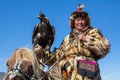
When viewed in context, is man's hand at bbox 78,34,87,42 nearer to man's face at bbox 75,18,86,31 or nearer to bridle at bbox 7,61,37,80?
man's face at bbox 75,18,86,31

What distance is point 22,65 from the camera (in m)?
4.77

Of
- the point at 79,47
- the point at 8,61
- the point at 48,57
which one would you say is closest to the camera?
the point at 8,61

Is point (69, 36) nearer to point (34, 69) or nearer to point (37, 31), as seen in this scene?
point (37, 31)

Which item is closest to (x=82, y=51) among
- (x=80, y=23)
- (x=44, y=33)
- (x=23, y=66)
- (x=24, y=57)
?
(x=80, y=23)

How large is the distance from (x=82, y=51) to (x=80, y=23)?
775mm

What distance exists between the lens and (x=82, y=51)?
7492mm

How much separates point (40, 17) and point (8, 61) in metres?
2.72

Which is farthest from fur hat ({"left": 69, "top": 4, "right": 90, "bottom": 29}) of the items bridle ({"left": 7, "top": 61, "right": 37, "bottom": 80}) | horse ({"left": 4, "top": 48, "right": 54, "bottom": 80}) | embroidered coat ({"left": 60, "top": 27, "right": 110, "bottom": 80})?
bridle ({"left": 7, "top": 61, "right": 37, "bottom": 80})

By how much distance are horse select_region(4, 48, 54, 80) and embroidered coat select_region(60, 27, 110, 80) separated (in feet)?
7.85

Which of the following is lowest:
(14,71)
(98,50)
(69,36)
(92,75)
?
(14,71)

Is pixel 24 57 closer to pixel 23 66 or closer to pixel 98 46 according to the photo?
pixel 23 66

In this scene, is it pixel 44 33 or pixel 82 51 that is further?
pixel 44 33

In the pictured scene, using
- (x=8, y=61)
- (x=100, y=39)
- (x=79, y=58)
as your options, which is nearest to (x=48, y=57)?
(x=79, y=58)

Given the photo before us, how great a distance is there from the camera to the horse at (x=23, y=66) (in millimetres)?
4629
